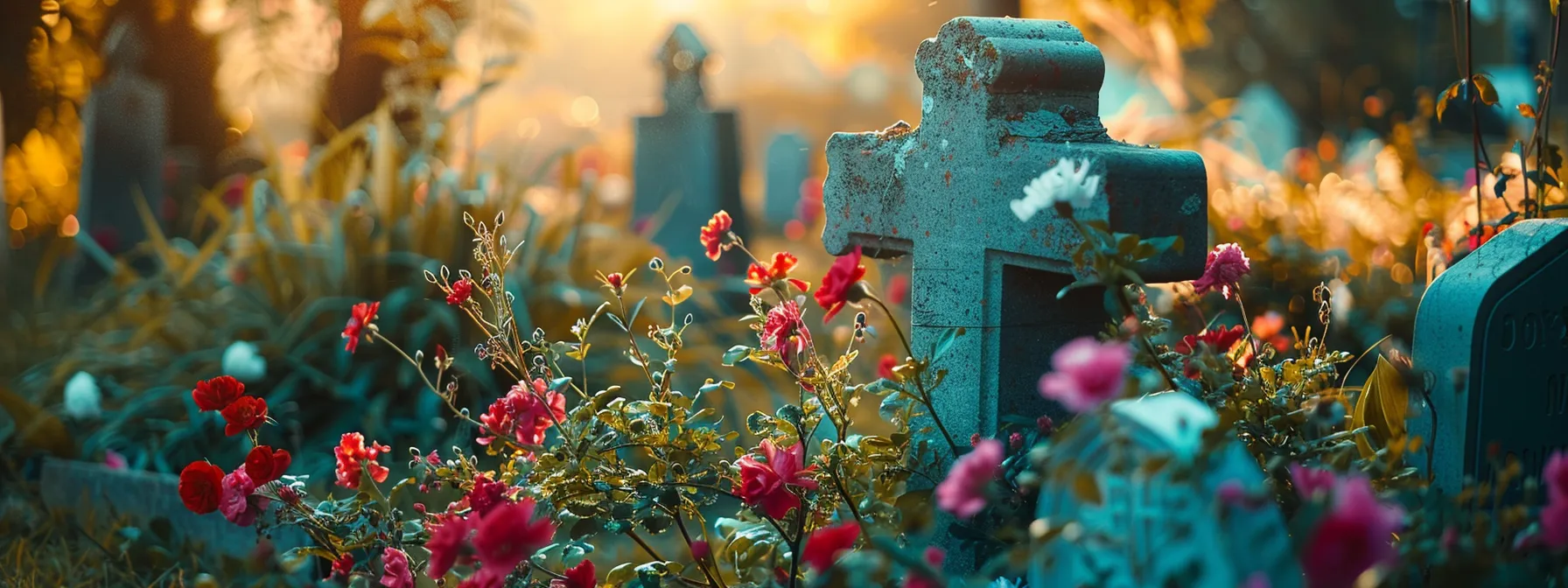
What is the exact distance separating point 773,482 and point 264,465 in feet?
2.45

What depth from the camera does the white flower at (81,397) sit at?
3320mm

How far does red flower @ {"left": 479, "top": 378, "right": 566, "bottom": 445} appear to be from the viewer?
1888 mm

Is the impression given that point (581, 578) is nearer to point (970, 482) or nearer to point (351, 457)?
point (351, 457)

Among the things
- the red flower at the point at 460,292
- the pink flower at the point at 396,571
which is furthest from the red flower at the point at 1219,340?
the pink flower at the point at 396,571

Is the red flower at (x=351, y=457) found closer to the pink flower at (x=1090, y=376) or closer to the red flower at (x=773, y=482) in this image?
the red flower at (x=773, y=482)

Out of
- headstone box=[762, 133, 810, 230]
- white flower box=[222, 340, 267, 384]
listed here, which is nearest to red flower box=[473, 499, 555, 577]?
white flower box=[222, 340, 267, 384]

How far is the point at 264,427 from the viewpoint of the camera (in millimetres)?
3441

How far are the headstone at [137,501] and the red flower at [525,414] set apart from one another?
871 mm

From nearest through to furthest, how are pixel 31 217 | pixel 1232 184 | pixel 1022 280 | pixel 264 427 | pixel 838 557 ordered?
1. pixel 838 557
2. pixel 1022 280
3. pixel 264 427
4. pixel 1232 184
5. pixel 31 217

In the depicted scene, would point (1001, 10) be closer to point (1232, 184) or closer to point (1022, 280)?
point (1232, 184)

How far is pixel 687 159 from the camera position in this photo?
22.9 feet

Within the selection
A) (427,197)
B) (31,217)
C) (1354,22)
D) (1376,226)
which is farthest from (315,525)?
(1354,22)

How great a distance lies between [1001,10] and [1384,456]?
9.88ft

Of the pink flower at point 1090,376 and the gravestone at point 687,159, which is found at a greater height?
the pink flower at point 1090,376
